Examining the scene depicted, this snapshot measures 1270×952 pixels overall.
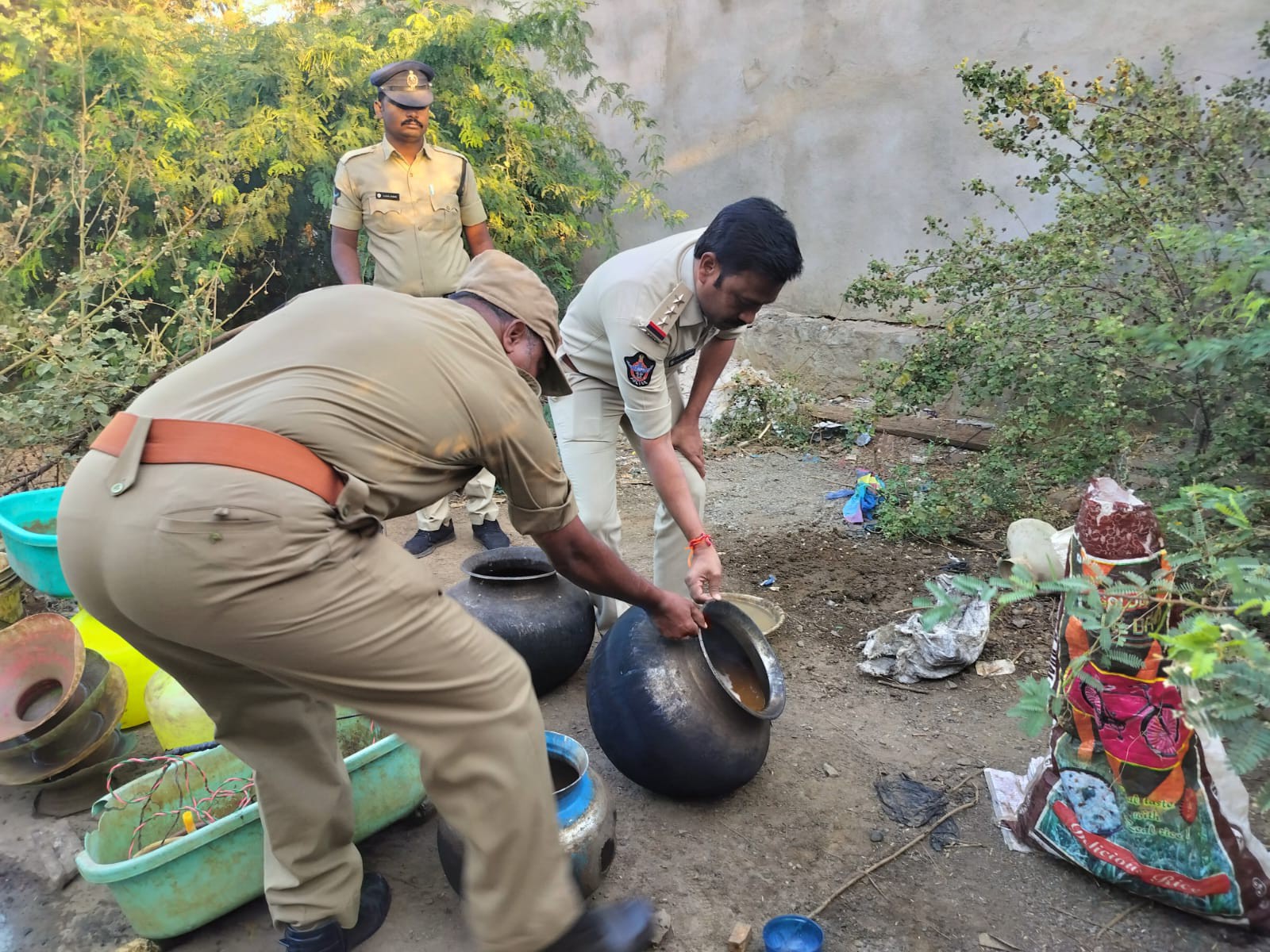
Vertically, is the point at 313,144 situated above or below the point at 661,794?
above

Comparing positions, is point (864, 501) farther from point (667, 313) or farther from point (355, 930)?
point (355, 930)

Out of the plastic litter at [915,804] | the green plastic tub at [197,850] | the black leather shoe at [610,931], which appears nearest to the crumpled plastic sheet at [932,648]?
the plastic litter at [915,804]

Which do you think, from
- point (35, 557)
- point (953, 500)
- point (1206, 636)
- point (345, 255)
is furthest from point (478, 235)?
point (1206, 636)

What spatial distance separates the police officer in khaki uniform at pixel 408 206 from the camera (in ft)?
16.1

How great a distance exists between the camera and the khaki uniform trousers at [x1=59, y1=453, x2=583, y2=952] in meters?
1.62

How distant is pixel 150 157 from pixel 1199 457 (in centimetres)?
733

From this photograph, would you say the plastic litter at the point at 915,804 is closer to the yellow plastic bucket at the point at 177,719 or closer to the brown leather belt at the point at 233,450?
the brown leather belt at the point at 233,450

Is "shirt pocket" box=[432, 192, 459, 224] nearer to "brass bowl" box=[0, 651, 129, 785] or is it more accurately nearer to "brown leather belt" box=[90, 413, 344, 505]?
"brass bowl" box=[0, 651, 129, 785]

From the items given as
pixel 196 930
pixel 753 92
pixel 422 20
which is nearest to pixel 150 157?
pixel 422 20

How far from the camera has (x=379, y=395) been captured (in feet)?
5.88

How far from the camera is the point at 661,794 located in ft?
9.72

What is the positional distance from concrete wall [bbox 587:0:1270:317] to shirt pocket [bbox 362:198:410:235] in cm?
367

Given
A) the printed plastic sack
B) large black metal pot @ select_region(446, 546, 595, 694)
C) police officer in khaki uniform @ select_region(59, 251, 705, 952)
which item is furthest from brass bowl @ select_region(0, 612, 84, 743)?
the printed plastic sack

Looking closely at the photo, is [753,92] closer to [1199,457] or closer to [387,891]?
[1199,457]
